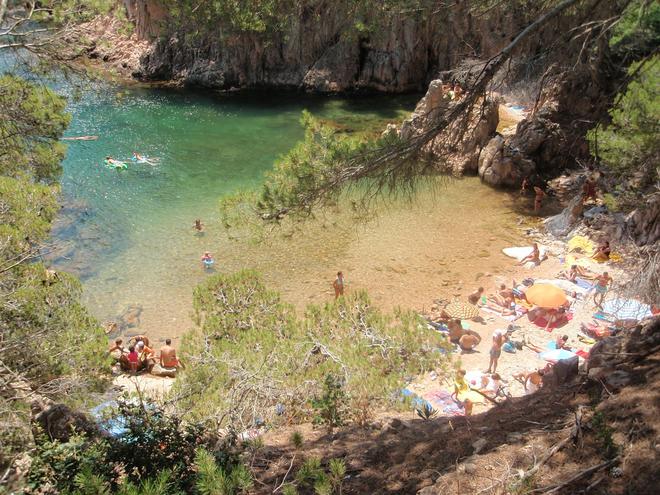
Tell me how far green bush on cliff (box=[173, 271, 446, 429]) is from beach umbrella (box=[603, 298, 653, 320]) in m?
4.72

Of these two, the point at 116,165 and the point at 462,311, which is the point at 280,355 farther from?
the point at 116,165

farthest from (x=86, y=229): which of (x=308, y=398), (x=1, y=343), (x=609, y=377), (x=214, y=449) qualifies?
(x=609, y=377)

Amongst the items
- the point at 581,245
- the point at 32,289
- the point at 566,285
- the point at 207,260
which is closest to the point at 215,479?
the point at 32,289

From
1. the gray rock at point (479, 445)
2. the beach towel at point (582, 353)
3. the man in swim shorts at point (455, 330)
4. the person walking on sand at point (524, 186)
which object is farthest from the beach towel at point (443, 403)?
the person walking on sand at point (524, 186)

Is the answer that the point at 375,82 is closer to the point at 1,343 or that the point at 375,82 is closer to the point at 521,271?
the point at 521,271

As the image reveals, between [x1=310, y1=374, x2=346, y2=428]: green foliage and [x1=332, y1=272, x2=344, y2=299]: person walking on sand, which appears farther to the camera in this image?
[x1=332, y1=272, x2=344, y2=299]: person walking on sand

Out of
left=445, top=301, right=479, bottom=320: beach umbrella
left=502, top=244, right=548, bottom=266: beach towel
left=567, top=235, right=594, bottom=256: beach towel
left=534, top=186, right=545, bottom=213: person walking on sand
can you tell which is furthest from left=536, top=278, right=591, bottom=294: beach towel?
left=534, top=186, right=545, bottom=213: person walking on sand

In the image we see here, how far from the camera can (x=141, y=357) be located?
11594mm

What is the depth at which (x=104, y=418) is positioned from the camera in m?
5.84

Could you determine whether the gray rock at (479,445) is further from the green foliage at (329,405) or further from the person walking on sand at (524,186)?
the person walking on sand at (524,186)

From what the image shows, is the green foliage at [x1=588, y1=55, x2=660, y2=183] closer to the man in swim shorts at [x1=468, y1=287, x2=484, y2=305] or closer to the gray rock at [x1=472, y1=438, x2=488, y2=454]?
the man in swim shorts at [x1=468, y1=287, x2=484, y2=305]

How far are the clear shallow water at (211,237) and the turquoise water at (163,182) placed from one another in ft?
0.16

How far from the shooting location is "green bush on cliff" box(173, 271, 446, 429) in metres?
7.14

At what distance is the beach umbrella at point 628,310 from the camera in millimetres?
11194
